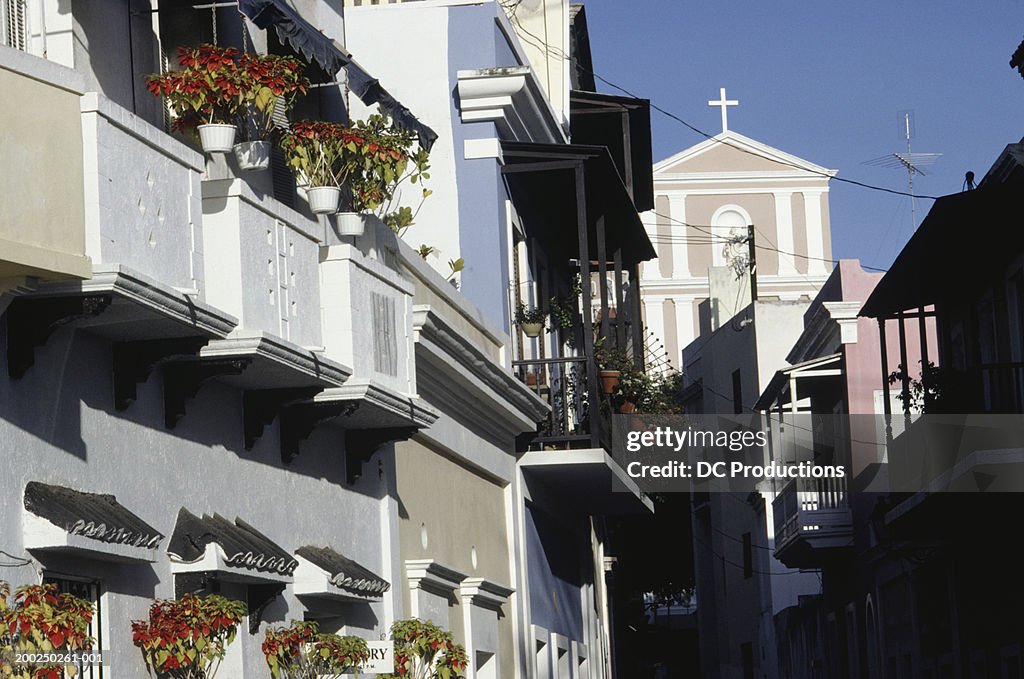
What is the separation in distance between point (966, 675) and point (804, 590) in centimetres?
1354

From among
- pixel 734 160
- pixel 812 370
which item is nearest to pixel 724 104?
pixel 734 160

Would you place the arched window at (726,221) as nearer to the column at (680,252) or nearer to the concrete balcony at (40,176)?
the column at (680,252)

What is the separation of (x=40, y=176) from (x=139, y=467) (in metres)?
1.84

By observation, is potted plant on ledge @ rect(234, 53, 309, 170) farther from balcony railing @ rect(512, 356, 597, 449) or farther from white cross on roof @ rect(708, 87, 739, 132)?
white cross on roof @ rect(708, 87, 739, 132)

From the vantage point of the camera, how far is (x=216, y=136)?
875cm

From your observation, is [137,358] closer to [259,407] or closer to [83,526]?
[83,526]

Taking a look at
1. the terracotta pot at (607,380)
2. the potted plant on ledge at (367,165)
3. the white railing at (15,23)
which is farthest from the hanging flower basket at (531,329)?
the white railing at (15,23)

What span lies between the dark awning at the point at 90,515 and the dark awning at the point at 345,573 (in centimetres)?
267

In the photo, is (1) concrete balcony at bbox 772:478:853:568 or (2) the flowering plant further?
(1) concrete balcony at bbox 772:478:853:568

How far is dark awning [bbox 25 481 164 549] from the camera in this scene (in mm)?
6617

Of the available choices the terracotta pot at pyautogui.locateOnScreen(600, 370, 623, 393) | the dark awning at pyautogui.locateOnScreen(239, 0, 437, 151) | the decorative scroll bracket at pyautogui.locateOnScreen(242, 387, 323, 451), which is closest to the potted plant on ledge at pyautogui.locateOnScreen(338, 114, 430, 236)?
the dark awning at pyautogui.locateOnScreen(239, 0, 437, 151)

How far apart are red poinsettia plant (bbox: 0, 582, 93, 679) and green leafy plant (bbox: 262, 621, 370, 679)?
2.94 metres

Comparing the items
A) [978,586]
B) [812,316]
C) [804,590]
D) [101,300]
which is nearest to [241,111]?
[101,300]

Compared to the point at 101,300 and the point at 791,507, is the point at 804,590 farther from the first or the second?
the point at 101,300
